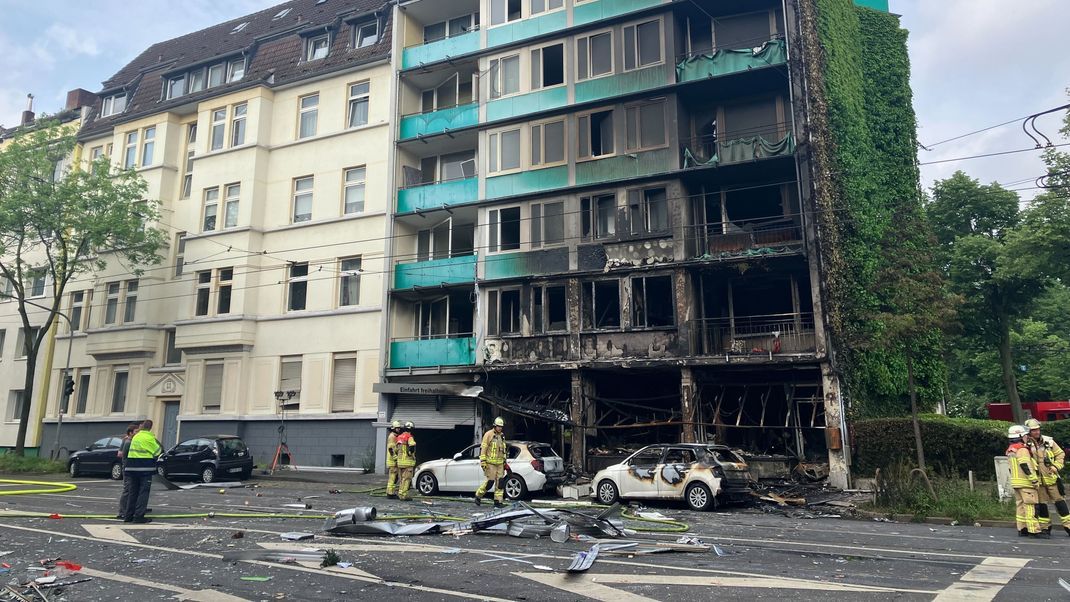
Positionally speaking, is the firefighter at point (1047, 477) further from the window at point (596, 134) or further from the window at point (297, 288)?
the window at point (297, 288)

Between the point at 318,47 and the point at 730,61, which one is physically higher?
the point at 318,47

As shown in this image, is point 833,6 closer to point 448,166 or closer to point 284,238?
point 448,166

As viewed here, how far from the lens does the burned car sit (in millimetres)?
16500

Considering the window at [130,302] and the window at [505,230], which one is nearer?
the window at [505,230]

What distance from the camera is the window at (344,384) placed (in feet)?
93.9

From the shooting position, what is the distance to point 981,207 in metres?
36.2

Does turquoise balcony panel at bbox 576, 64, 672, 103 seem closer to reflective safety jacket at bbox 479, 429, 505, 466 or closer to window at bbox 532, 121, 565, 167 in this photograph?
window at bbox 532, 121, 565, 167

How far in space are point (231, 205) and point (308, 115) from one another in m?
5.10

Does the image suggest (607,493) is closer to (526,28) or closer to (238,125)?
(526,28)

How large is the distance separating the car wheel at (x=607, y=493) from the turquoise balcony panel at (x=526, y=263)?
8.86 m

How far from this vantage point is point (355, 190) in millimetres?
30250

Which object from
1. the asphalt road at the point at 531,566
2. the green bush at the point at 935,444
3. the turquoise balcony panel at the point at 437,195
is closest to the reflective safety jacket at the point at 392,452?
the asphalt road at the point at 531,566

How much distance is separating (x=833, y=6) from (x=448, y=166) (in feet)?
50.5

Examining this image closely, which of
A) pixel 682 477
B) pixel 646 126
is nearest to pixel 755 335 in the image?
pixel 682 477
